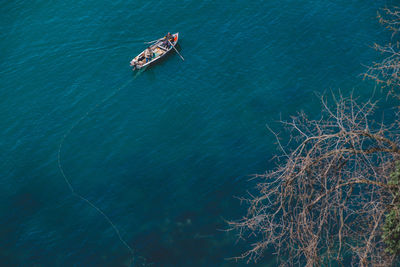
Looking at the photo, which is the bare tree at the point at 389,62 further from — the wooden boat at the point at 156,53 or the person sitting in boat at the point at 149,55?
the person sitting in boat at the point at 149,55

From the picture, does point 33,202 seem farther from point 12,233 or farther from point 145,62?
point 145,62

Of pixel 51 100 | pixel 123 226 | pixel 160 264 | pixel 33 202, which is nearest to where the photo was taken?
pixel 160 264

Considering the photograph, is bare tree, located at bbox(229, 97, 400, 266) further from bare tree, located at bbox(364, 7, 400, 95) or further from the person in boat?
the person in boat

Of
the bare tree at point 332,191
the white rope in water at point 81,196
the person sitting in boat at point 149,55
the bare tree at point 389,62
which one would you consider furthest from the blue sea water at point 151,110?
the bare tree at point 332,191

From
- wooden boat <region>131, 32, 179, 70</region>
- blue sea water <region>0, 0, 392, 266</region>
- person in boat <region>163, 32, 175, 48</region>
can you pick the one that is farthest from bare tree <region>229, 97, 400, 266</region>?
person in boat <region>163, 32, 175, 48</region>

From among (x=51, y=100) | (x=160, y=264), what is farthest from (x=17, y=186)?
(x=160, y=264)

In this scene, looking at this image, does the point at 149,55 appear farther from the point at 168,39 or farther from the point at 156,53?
the point at 168,39
